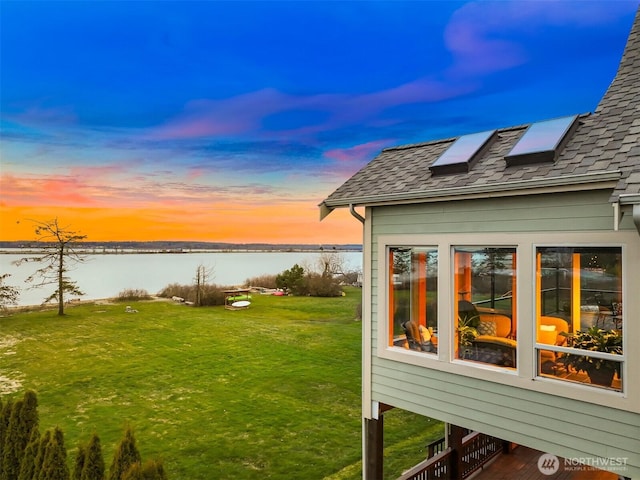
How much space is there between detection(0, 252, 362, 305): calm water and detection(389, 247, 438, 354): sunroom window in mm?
16332

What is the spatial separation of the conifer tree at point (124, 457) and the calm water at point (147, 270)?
15112 millimetres

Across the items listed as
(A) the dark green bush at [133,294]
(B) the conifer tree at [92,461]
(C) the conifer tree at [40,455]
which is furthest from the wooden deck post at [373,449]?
(A) the dark green bush at [133,294]

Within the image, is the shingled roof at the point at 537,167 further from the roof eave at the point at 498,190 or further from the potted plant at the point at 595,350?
the potted plant at the point at 595,350

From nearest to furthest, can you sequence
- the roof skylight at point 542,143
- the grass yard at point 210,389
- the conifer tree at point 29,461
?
the roof skylight at point 542,143 → the conifer tree at point 29,461 → the grass yard at point 210,389

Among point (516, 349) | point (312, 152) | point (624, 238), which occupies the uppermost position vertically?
point (312, 152)

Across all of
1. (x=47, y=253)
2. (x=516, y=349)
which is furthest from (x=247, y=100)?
(x=516, y=349)

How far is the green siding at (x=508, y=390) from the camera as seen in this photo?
2953 mm

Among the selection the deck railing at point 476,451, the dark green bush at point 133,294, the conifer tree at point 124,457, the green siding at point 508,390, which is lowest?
the deck railing at point 476,451

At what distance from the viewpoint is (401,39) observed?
1433 cm

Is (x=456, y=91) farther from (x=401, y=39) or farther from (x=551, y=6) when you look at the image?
(x=551, y=6)

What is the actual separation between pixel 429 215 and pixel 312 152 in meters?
18.1

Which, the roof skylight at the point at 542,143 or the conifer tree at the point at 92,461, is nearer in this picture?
the roof skylight at the point at 542,143

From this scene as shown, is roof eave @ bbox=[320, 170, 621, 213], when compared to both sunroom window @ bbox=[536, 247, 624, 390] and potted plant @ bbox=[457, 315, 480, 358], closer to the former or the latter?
sunroom window @ bbox=[536, 247, 624, 390]

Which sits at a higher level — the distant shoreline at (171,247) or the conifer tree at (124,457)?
the distant shoreline at (171,247)
